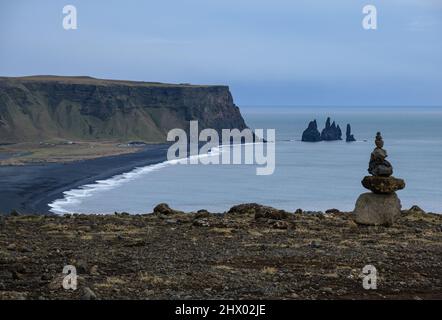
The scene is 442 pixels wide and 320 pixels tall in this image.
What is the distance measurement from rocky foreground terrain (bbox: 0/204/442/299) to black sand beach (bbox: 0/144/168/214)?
43.2 metres

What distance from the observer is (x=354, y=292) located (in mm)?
17297

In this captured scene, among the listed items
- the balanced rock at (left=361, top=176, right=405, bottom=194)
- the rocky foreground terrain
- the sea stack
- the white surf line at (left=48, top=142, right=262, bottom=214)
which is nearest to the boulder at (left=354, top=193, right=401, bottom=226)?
the sea stack

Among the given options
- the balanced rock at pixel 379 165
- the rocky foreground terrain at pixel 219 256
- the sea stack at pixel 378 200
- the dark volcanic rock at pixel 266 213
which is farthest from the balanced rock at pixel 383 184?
the dark volcanic rock at pixel 266 213

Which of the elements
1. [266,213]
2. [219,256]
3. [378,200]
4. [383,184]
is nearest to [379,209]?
[378,200]

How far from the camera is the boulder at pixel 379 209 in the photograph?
2950cm

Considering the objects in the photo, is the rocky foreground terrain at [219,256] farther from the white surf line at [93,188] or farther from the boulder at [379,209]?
the white surf line at [93,188]

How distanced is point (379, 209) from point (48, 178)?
3295 inches

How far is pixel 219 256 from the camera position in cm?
2238

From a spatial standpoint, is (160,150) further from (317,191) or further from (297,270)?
(297,270)

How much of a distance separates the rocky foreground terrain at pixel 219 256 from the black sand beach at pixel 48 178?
43.2 m

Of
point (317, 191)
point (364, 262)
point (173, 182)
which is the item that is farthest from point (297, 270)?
point (173, 182)

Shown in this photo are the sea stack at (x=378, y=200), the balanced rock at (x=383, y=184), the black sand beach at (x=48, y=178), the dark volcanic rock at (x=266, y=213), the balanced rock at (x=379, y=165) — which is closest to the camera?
the balanced rock at (x=383, y=184)

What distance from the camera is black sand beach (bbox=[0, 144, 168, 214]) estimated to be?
78.8m
